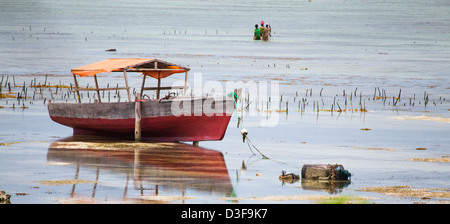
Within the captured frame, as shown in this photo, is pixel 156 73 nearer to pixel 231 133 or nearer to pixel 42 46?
pixel 231 133

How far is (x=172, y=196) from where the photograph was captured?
1426 cm

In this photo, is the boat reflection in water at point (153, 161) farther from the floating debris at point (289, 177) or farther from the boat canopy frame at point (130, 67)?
the boat canopy frame at point (130, 67)

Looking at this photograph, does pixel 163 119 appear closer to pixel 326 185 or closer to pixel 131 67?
pixel 131 67

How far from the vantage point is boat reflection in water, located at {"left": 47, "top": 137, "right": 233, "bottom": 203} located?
51.7ft

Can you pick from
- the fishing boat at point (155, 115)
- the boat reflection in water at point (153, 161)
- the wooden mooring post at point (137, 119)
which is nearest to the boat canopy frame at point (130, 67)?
the fishing boat at point (155, 115)

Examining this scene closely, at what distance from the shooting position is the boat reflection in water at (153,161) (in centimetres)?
1575

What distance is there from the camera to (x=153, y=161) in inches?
727

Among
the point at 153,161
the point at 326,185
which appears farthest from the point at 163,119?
the point at 326,185

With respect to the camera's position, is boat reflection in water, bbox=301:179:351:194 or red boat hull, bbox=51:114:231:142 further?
red boat hull, bbox=51:114:231:142

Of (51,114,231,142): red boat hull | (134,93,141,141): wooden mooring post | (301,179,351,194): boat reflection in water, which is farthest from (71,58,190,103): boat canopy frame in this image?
(301,179,351,194): boat reflection in water

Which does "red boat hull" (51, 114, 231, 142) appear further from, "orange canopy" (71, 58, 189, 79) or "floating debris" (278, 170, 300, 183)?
"floating debris" (278, 170, 300, 183)

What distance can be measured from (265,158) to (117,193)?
6004 mm
